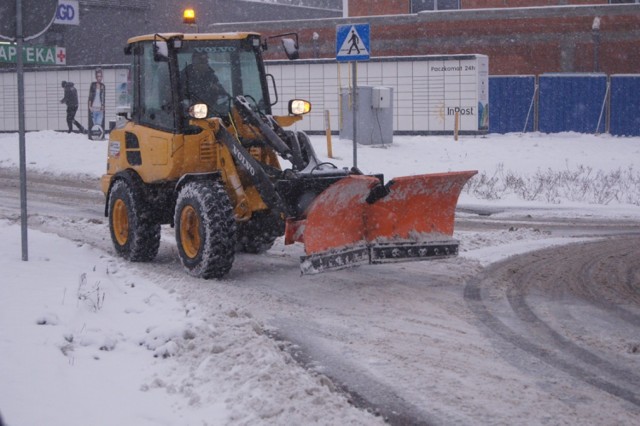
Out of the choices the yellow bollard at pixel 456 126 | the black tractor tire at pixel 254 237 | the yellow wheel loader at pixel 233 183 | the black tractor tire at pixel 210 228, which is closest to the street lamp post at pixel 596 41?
the yellow bollard at pixel 456 126

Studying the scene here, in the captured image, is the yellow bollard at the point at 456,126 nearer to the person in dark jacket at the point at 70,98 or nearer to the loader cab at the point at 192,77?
the person in dark jacket at the point at 70,98

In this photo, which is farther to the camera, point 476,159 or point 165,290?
point 476,159

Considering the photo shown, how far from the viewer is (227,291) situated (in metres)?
8.45

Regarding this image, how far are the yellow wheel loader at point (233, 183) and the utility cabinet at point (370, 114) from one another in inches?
556

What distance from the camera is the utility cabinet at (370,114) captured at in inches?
971

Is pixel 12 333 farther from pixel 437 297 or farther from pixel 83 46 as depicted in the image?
pixel 83 46

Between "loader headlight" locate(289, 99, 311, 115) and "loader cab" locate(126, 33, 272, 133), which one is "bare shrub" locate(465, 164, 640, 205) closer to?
"loader headlight" locate(289, 99, 311, 115)

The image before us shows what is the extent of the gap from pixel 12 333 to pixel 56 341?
12.6 inches

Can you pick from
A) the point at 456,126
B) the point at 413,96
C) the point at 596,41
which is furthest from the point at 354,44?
the point at 596,41

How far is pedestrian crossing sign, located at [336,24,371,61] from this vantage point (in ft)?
46.3

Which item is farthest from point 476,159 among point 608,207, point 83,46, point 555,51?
point 83,46

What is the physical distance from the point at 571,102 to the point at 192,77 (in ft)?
75.4

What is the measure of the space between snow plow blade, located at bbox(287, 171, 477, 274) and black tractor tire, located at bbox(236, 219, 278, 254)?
927 mm

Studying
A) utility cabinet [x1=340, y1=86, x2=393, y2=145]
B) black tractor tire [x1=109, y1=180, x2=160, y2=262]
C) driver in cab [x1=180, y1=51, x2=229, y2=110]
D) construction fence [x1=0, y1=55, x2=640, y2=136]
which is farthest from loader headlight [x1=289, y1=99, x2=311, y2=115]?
construction fence [x1=0, y1=55, x2=640, y2=136]
